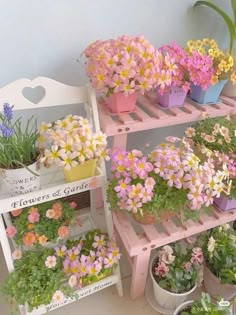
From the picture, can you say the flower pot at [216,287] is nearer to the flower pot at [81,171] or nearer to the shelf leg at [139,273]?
the shelf leg at [139,273]

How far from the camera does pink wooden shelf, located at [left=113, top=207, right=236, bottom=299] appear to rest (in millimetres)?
893

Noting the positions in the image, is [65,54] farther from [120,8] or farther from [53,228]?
[53,228]

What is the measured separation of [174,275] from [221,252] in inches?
8.0

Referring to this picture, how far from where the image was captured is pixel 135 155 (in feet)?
2.71

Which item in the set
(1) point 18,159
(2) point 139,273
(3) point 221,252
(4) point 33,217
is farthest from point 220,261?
(1) point 18,159

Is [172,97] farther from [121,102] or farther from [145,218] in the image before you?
[145,218]

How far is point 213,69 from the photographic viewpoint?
0.94 metres

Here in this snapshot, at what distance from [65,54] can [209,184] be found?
0.66m

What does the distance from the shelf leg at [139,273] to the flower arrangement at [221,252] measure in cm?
24

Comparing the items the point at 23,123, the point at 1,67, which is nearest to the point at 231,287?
the point at 23,123

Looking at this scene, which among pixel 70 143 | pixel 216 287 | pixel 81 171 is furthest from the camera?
pixel 216 287

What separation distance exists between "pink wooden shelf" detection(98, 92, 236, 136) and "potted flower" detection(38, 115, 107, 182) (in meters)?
0.12

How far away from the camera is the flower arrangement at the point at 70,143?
0.75m

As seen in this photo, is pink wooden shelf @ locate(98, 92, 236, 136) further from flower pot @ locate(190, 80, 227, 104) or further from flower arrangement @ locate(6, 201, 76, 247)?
flower arrangement @ locate(6, 201, 76, 247)
